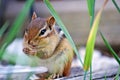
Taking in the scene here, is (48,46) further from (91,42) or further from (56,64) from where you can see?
(91,42)

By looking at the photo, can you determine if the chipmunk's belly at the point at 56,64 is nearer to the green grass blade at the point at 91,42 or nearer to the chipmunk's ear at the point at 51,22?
the chipmunk's ear at the point at 51,22

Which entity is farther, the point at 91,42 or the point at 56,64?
the point at 56,64

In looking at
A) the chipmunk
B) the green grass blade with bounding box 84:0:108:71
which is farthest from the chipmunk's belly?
the green grass blade with bounding box 84:0:108:71

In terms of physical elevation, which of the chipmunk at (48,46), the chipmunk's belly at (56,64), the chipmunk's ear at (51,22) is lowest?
the chipmunk's belly at (56,64)

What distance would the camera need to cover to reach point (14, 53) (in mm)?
739

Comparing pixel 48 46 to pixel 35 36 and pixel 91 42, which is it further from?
pixel 91 42

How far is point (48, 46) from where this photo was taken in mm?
982

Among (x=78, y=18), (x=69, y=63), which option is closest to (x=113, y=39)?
(x=78, y=18)

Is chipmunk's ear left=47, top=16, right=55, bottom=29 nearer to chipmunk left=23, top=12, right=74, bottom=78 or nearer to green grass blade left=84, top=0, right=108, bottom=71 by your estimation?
chipmunk left=23, top=12, right=74, bottom=78

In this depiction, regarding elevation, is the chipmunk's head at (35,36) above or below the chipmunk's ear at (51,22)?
below

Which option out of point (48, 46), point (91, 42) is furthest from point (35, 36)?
point (91, 42)

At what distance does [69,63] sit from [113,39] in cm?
228

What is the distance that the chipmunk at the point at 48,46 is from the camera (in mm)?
950

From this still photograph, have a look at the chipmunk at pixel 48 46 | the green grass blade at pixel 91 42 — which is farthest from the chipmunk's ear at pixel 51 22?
the green grass blade at pixel 91 42
